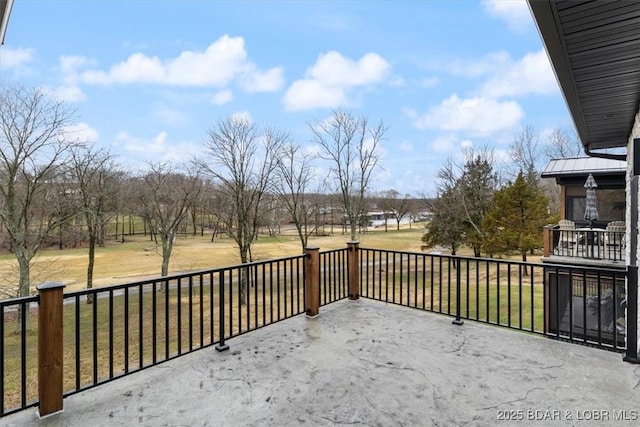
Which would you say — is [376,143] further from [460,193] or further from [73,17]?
[73,17]

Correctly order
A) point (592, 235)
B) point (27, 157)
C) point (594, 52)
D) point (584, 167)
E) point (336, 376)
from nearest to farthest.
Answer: point (594, 52)
point (336, 376)
point (592, 235)
point (27, 157)
point (584, 167)

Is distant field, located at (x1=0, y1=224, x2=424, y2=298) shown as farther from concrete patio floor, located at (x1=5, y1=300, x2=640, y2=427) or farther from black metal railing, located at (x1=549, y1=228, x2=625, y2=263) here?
concrete patio floor, located at (x1=5, y1=300, x2=640, y2=427)

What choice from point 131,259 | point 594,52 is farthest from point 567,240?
point 131,259

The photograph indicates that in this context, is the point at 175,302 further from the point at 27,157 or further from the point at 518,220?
the point at 518,220

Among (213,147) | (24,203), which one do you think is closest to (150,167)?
(213,147)

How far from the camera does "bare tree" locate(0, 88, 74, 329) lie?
10.1 metres

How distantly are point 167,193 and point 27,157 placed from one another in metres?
6.36

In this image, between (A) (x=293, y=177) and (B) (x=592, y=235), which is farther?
(A) (x=293, y=177)

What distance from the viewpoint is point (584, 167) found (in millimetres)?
10703

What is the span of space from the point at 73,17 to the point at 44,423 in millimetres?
9991

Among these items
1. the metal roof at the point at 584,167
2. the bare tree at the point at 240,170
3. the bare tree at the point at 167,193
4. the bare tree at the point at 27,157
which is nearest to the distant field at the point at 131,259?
the bare tree at the point at 27,157

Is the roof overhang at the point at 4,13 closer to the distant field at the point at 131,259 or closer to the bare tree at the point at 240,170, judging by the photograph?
the distant field at the point at 131,259

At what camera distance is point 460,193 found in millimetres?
20625

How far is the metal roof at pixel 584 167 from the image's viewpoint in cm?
1010
